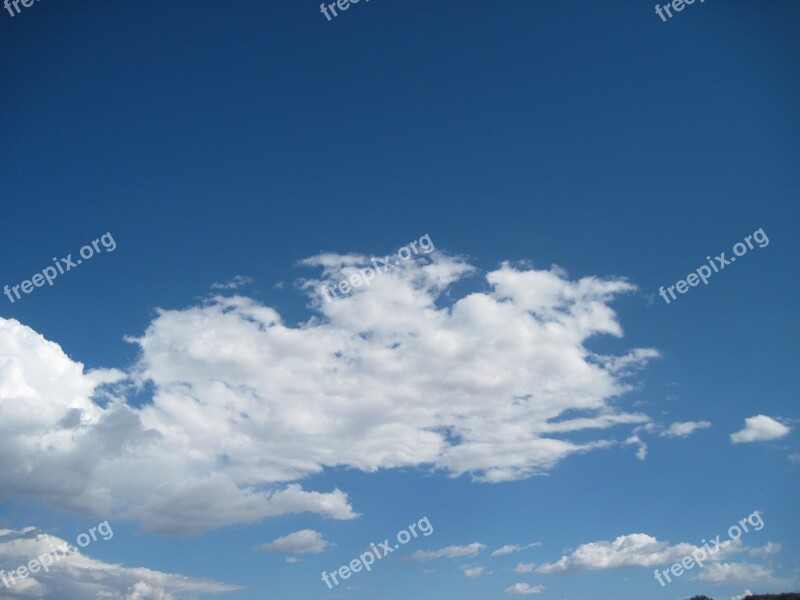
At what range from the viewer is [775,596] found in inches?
4129

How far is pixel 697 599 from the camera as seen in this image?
129000 millimetres

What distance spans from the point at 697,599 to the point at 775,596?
28521 millimetres

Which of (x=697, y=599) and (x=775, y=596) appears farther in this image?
(x=697, y=599)
